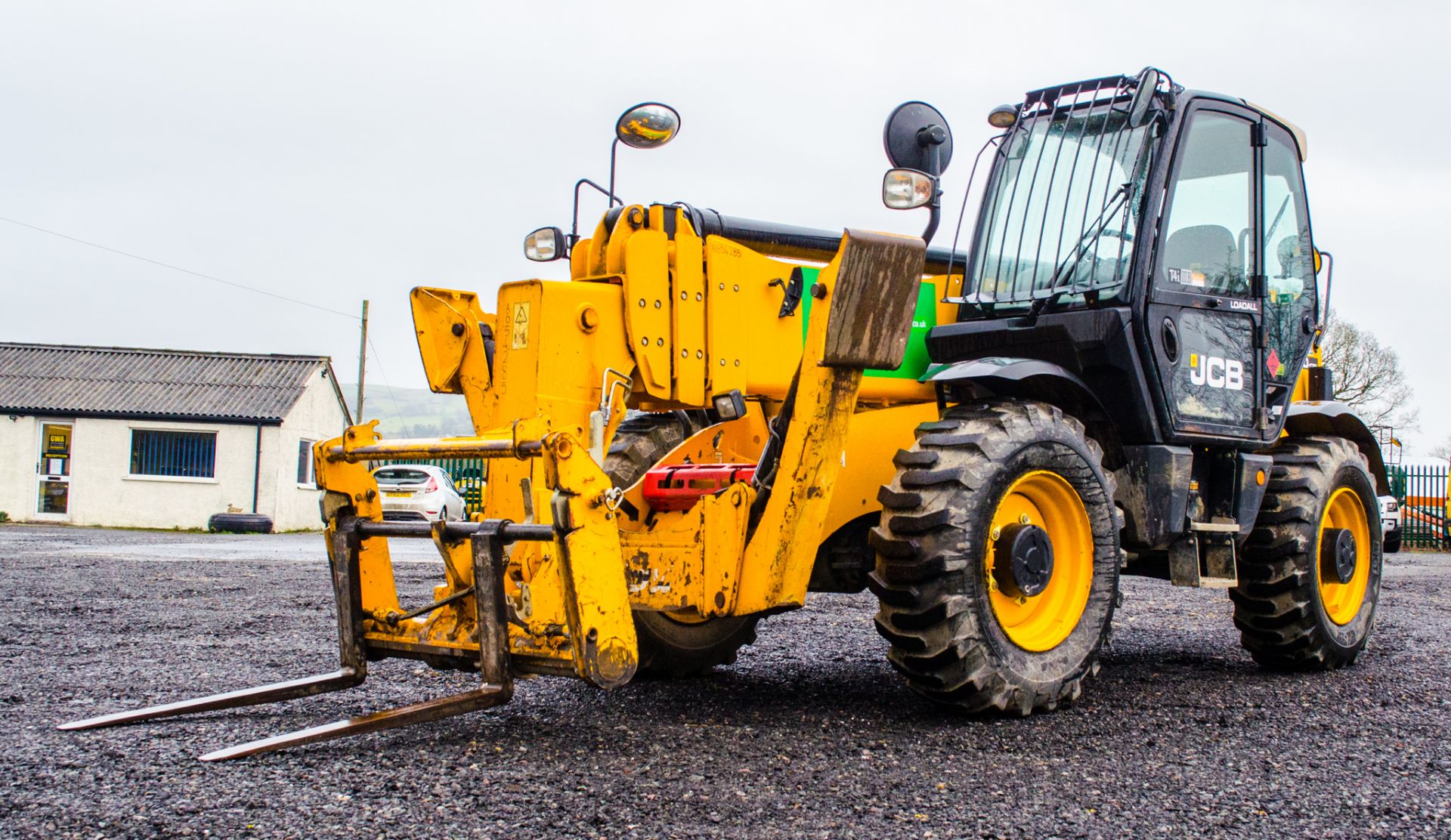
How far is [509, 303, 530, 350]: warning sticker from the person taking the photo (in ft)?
15.6

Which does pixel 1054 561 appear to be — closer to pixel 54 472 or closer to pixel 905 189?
pixel 905 189

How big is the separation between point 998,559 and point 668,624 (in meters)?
1.60

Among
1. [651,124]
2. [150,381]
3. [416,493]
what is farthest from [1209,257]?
[150,381]

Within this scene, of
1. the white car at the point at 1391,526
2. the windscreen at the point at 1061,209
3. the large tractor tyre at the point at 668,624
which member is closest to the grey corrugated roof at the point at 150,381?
the white car at the point at 1391,526

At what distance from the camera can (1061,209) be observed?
6250mm

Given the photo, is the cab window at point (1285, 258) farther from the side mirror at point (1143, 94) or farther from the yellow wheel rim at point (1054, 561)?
the yellow wheel rim at point (1054, 561)

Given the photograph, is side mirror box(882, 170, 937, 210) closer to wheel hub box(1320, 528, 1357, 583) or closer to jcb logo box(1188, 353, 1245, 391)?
jcb logo box(1188, 353, 1245, 391)

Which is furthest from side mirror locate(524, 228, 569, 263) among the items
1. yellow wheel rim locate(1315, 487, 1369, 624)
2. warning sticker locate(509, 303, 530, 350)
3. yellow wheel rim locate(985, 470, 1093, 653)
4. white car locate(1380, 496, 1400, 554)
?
white car locate(1380, 496, 1400, 554)

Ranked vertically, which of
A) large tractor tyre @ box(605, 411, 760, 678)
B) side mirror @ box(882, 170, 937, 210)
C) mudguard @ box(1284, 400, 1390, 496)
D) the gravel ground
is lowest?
the gravel ground

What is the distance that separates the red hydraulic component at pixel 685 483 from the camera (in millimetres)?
5133

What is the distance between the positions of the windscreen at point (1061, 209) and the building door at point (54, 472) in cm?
2829

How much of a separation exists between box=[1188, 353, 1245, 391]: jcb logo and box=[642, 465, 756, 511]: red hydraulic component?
2.42m

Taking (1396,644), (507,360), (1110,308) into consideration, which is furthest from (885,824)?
(1396,644)

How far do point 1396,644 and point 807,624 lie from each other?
376 cm
